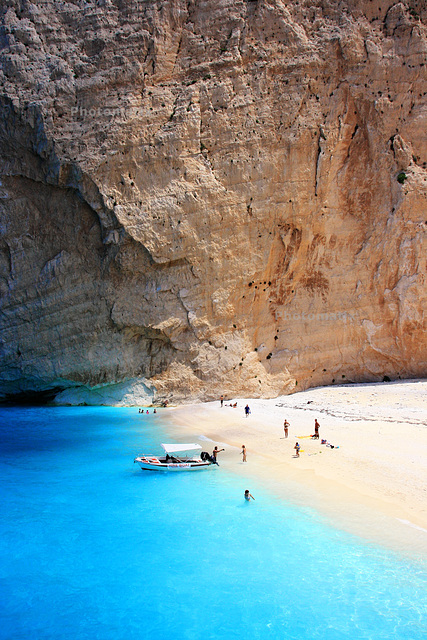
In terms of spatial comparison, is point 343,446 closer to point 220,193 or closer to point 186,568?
point 186,568

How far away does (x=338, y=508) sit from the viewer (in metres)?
10.6

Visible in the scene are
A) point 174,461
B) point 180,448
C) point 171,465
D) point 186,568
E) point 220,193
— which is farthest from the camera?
point 220,193

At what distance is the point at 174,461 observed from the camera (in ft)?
47.6

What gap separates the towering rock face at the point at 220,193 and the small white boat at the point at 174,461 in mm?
10709

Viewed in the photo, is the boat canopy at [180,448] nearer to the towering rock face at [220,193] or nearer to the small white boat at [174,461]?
the small white boat at [174,461]

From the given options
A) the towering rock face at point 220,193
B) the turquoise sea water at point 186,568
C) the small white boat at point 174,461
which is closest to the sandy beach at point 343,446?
the small white boat at point 174,461

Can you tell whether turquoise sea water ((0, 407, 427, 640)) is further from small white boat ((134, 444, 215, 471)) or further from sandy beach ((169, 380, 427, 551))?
sandy beach ((169, 380, 427, 551))

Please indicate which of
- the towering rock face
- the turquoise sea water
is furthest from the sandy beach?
the towering rock face

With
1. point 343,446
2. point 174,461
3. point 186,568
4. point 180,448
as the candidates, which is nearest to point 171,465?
point 174,461

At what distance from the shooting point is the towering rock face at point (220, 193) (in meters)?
26.1

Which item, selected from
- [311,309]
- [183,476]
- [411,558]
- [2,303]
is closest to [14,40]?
[2,303]

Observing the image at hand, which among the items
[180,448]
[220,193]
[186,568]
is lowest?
[186,568]

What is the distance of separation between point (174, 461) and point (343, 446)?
17.0ft

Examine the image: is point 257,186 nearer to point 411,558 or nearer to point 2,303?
point 2,303
